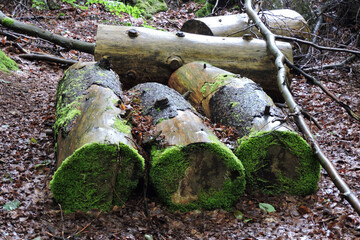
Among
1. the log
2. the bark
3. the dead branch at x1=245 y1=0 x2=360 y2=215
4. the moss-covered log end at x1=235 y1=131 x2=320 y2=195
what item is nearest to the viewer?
the dead branch at x1=245 y1=0 x2=360 y2=215

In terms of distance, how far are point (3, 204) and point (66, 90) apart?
7.47 ft

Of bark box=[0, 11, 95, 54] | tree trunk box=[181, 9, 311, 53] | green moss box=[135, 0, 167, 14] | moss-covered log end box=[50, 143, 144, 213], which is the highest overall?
green moss box=[135, 0, 167, 14]

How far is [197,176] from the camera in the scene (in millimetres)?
4016

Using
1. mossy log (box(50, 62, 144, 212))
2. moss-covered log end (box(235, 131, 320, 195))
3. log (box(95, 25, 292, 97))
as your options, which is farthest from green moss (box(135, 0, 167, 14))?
moss-covered log end (box(235, 131, 320, 195))

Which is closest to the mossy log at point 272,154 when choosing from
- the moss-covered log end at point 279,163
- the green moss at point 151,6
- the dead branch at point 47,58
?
the moss-covered log end at point 279,163

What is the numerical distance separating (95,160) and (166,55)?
163 inches

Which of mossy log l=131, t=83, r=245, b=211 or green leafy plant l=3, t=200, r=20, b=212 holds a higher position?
mossy log l=131, t=83, r=245, b=211

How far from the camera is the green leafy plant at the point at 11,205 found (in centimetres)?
351

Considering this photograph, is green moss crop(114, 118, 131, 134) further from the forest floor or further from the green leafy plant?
the green leafy plant

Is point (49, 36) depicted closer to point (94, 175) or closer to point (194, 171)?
point (94, 175)

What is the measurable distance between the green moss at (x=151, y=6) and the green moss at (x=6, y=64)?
7.46 metres

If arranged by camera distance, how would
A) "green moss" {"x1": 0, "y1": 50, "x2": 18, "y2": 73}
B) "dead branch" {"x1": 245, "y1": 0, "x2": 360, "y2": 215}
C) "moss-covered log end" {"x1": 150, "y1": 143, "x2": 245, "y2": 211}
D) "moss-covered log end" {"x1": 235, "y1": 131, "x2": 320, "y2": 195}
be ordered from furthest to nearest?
"green moss" {"x1": 0, "y1": 50, "x2": 18, "y2": 73}
"moss-covered log end" {"x1": 235, "y1": 131, "x2": 320, "y2": 195}
"moss-covered log end" {"x1": 150, "y1": 143, "x2": 245, "y2": 211}
"dead branch" {"x1": 245, "y1": 0, "x2": 360, "y2": 215}

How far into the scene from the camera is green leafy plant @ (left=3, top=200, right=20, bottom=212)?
11.5ft

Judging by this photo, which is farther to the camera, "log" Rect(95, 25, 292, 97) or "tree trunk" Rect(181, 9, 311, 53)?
"tree trunk" Rect(181, 9, 311, 53)
